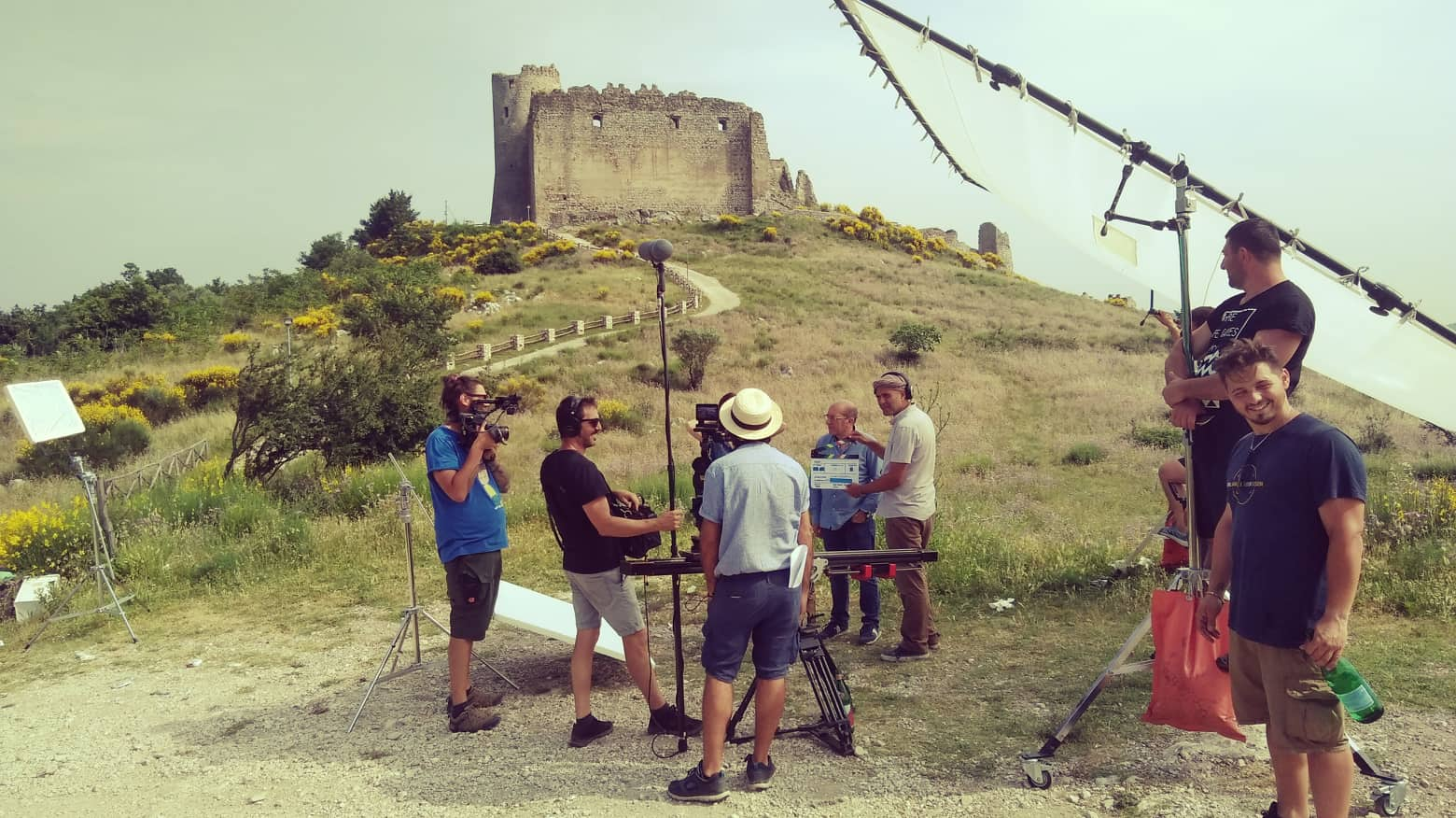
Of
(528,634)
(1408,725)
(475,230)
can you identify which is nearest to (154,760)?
(528,634)

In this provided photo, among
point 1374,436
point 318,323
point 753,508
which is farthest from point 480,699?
point 318,323

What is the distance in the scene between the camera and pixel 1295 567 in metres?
3.09

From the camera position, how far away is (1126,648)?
407cm

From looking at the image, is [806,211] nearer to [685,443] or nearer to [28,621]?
[685,443]

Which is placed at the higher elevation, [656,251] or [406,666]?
[656,251]

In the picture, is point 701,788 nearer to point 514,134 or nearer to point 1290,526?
point 1290,526

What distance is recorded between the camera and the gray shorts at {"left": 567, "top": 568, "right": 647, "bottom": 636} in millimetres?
4641

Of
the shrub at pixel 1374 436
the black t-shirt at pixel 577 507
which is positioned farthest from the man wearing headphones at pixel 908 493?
the shrub at pixel 1374 436

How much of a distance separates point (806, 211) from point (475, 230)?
23.6 m

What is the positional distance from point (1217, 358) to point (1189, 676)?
1292 mm

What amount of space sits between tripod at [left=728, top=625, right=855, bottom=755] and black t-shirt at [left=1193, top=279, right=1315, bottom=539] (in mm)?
1885

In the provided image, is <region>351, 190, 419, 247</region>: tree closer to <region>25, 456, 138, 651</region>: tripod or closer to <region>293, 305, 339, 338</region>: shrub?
<region>293, 305, 339, 338</region>: shrub

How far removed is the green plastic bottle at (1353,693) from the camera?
302 centimetres

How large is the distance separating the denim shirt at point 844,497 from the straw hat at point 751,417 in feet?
7.66
